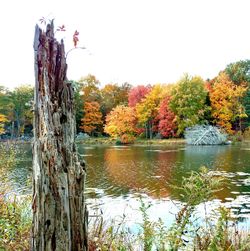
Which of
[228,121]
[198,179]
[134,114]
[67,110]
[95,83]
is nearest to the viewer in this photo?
[67,110]

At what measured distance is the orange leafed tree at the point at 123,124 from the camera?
139 ft

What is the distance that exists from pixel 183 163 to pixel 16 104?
101 ft

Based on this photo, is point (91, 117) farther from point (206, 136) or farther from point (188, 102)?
point (206, 136)

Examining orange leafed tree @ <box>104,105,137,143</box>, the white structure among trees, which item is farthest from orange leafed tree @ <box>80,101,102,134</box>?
the white structure among trees

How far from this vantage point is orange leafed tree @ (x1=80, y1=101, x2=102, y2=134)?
46.6 meters

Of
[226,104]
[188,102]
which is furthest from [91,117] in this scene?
[226,104]

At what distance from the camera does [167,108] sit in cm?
4066

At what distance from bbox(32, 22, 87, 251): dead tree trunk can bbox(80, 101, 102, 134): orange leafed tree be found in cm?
4370

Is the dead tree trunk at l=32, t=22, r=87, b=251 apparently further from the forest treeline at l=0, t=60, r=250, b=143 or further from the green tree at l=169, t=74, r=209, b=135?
the green tree at l=169, t=74, r=209, b=135

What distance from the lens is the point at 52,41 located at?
2.62 metres

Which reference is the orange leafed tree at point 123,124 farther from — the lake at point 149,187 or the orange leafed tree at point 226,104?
the lake at point 149,187

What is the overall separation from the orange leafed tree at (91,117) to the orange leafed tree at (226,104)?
15.3 metres

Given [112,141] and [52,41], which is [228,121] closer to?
[112,141]

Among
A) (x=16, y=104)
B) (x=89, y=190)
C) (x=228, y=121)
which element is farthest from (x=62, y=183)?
(x=16, y=104)
